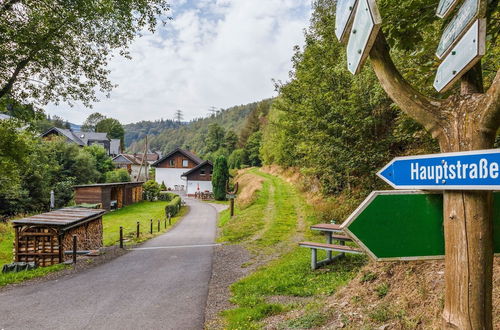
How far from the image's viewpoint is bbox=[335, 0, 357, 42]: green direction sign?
1.73 meters

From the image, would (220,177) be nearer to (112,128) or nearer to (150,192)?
(150,192)

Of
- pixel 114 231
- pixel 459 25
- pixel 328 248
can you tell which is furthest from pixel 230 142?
pixel 459 25

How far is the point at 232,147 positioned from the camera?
8069 centimetres

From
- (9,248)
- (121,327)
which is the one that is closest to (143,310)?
(121,327)

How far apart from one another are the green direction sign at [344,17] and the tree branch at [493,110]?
809 millimetres

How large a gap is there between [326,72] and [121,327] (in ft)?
32.5

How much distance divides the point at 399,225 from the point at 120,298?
7.56 metres

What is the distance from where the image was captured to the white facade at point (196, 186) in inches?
1922

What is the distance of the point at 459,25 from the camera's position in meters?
1.58

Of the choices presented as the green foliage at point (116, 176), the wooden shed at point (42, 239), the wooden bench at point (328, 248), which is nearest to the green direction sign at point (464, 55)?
the wooden bench at point (328, 248)

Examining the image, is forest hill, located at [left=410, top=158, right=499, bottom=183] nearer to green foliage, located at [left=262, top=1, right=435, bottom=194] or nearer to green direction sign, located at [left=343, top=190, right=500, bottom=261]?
green direction sign, located at [left=343, top=190, right=500, bottom=261]

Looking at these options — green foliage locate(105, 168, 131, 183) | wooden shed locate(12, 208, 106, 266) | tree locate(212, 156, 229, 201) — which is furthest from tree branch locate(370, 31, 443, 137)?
green foliage locate(105, 168, 131, 183)

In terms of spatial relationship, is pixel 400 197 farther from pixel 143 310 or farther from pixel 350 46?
pixel 143 310

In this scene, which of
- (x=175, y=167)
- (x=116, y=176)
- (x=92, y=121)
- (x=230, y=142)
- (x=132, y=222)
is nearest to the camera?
(x=132, y=222)
